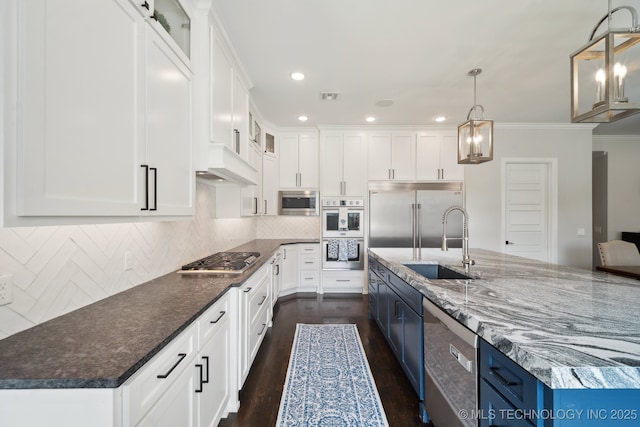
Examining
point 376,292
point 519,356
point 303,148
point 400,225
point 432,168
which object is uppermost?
point 303,148

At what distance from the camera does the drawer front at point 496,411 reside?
3.16 feet

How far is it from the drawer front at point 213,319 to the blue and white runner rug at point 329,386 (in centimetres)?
78

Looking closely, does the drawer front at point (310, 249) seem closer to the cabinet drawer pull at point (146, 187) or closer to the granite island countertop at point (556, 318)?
the granite island countertop at point (556, 318)

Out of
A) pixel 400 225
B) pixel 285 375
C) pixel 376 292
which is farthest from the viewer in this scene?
pixel 400 225

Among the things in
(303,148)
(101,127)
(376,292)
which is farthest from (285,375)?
(303,148)

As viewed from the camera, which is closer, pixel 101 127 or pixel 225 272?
pixel 101 127

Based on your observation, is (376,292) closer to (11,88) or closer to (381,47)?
(381,47)

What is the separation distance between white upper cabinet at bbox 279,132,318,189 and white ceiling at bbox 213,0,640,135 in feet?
2.83

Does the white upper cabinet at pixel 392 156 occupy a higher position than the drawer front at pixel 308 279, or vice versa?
the white upper cabinet at pixel 392 156

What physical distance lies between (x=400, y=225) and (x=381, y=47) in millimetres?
2731

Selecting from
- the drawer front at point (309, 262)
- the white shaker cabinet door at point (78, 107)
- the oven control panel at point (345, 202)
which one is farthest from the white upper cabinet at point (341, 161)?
the white shaker cabinet door at point (78, 107)

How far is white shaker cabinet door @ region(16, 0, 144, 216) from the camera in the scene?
0.74 m

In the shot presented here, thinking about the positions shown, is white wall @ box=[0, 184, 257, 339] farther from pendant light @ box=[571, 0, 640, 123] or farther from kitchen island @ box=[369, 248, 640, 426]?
pendant light @ box=[571, 0, 640, 123]

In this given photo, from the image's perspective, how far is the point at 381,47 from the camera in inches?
95.5
